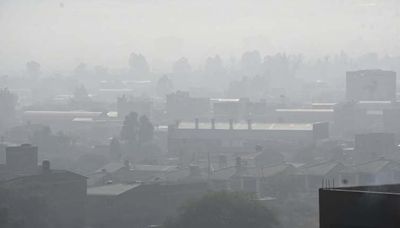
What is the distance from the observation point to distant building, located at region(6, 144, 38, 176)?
11.2 meters

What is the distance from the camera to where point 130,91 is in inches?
1313

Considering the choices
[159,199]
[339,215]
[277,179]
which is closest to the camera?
[339,215]

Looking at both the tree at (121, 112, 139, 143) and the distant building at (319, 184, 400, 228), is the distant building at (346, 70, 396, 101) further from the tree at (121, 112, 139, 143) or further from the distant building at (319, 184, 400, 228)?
the distant building at (319, 184, 400, 228)

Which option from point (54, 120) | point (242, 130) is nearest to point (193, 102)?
point (54, 120)

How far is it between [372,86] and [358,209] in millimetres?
21745

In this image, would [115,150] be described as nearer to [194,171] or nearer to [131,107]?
[194,171]

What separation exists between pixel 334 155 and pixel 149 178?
331 centimetres

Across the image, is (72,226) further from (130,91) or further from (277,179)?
(130,91)

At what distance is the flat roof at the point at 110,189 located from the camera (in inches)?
371

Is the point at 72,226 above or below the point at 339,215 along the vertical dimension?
below

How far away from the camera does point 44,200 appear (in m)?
8.75

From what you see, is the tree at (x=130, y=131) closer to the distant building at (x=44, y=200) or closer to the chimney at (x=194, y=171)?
the chimney at (x=194, y=171)

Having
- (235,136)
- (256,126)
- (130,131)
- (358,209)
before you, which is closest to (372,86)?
(256,126)

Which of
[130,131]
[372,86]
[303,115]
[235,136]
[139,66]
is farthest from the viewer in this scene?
[139,66]
